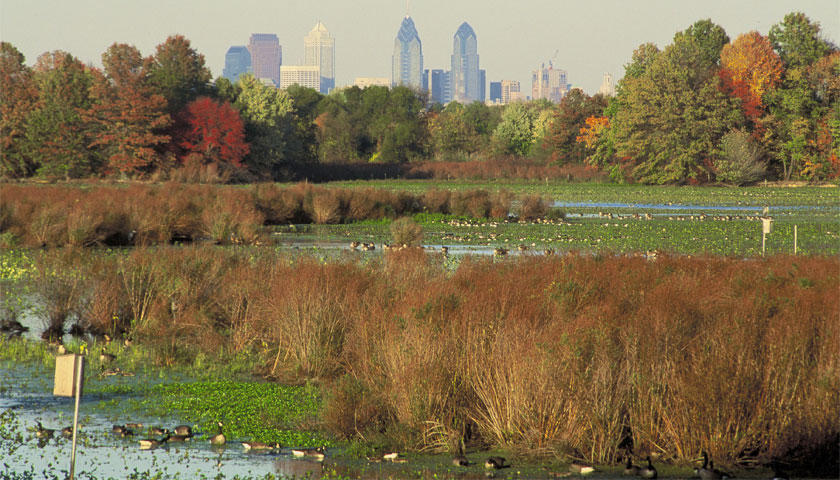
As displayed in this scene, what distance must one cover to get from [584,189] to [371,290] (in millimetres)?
62130

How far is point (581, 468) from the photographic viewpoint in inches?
388

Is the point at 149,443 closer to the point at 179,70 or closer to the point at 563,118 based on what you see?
the point at 179,70

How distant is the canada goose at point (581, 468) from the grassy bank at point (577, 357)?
29cm

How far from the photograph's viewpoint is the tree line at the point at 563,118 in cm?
6769

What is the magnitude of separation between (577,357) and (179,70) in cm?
7112

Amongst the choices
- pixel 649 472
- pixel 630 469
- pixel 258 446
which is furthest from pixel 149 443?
pixel 649 472

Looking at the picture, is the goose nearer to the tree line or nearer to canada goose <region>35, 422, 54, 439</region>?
canada goose <region>35, 422, 54, 439</region>

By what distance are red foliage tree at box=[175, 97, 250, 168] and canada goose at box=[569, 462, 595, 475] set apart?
206 feet

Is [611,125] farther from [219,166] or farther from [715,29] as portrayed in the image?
[219,166]

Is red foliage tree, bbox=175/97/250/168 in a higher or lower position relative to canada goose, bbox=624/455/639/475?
higher

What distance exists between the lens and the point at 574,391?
10.1 m

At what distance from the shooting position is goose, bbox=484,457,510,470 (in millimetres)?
9984

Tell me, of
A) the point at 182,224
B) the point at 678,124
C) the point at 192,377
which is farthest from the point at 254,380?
the point at 678,124

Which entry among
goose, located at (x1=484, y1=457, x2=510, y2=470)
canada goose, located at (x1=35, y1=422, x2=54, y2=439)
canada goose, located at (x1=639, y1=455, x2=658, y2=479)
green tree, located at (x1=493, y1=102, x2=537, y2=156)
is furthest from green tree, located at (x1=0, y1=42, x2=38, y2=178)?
canada goose, located at (x1=639, y1=455, x2=658, y2=479)
